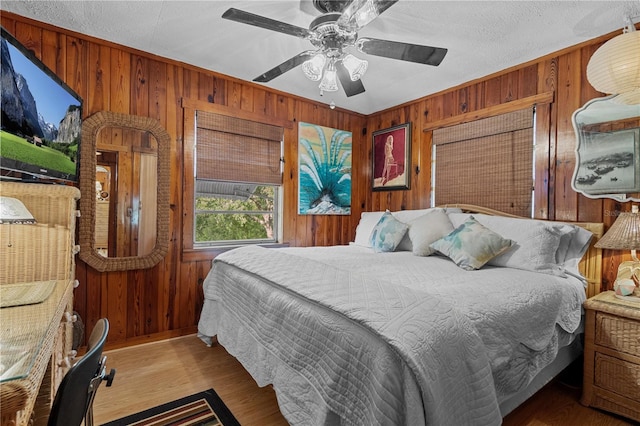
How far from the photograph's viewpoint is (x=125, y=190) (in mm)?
2623

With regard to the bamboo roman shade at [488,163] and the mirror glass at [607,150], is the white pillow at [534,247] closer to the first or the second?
the mirror glass at [607,150]

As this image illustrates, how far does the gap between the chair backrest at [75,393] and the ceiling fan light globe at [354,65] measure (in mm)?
1927

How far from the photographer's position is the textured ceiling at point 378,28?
2020 millimetres

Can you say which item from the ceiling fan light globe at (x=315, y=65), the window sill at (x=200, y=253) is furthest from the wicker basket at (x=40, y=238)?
the ceiling fan light globe at (x=315, y=65)

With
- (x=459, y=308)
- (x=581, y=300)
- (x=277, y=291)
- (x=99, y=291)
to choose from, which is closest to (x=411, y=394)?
(x=459, y=308)

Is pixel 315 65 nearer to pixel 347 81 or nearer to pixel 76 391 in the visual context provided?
pixel 347 81

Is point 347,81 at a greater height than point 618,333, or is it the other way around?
point 347,81

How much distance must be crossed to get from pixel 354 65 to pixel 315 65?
252 mm

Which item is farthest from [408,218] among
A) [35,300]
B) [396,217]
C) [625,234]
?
[35,300]

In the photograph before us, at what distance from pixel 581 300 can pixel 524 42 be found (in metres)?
1.90

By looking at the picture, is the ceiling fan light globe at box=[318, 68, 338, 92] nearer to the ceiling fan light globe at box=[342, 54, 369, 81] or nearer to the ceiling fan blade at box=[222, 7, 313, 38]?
the ceiling fan light globe at box=[342, 54, 369, 81]

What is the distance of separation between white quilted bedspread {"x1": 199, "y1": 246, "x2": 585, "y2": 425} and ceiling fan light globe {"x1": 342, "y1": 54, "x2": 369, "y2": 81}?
1290mm

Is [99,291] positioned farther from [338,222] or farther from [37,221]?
[338,222]

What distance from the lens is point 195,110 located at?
2973mm
